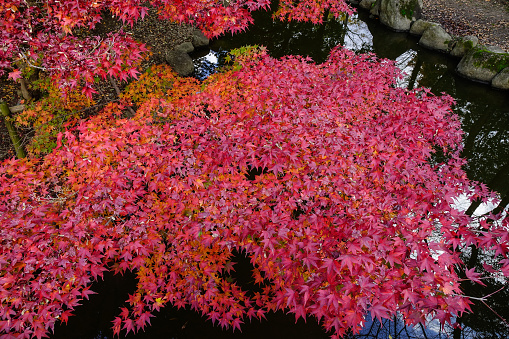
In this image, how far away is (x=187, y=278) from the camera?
12.6 ft

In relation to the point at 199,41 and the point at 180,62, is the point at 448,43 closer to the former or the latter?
the point at 199,41

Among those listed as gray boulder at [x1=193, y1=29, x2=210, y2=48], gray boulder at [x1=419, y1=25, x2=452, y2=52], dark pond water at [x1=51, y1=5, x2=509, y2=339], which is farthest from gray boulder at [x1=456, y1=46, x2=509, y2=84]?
gray boulder at [x1=193, y1=29, x2=210, y2=48]

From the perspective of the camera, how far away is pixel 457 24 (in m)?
12.9

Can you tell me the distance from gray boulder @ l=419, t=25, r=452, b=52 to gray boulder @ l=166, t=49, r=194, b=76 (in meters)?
10.2

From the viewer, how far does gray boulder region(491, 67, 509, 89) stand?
9438 millimetres

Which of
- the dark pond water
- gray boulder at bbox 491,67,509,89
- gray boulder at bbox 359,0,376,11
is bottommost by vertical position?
the dark pond water

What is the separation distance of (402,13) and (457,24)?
2.51 metres

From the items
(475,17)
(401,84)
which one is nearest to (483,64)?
(401,84)

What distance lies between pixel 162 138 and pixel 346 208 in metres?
2.65

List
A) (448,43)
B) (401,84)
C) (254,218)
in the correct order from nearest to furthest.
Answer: (254,218) → (401,84) → (448,43)

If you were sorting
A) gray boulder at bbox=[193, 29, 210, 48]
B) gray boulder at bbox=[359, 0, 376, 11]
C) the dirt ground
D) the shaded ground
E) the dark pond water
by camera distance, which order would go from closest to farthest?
the dark pond water
the dirt ground
gray boulder at bbox=[193, 29, 210, 48]
the shaded ground
gray boulder at bbox=[359, 0, 376, 11]

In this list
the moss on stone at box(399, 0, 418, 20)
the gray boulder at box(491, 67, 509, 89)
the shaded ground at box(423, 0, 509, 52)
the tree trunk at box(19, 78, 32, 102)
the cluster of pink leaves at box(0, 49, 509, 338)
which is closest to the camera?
the cluster of pink leaves at box(0, 49, 509, 338)

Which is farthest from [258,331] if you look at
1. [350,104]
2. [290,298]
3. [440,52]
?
[440,52]

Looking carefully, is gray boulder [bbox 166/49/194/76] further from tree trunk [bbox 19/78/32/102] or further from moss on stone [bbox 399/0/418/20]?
moss on stone [bbox 399/0/418/20]
